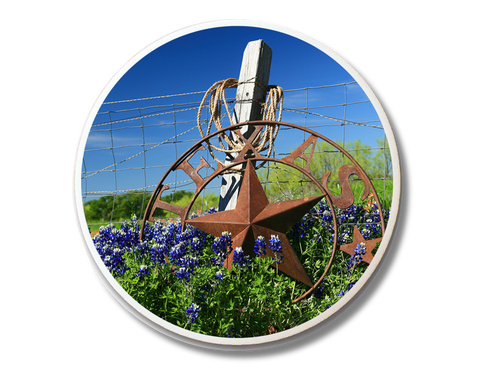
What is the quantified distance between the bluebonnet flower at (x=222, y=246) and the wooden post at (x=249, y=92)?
2.41ft

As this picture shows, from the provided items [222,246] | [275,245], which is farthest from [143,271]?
[275,245]

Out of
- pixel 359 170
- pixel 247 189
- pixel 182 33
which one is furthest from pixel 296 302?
pixel 182 33

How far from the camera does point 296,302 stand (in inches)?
101

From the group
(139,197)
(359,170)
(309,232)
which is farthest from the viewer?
(139,197)

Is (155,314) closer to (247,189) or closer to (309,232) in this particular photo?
(247,189)

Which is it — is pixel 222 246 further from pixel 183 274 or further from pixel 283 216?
pixel 283 216

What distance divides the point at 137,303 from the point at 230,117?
5.76 ft

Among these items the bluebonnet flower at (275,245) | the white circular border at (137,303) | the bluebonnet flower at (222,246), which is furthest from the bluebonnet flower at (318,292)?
the bluebonnet flower at (222,246)

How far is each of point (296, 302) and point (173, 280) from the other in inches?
Result: 38.0

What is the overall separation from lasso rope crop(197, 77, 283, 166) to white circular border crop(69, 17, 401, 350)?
2.06 feet

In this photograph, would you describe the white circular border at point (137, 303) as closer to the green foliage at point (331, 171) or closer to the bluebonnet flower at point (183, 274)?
the bluebonnet flower at point (183, 274)

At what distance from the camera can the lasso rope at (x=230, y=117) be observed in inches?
115

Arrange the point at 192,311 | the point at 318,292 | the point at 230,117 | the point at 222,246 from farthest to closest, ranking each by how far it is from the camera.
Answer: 1. the point at 230,117
2. the point at 318,292
3. the point at 222,246
4. the point at 192,311

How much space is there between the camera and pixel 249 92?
3088mm
